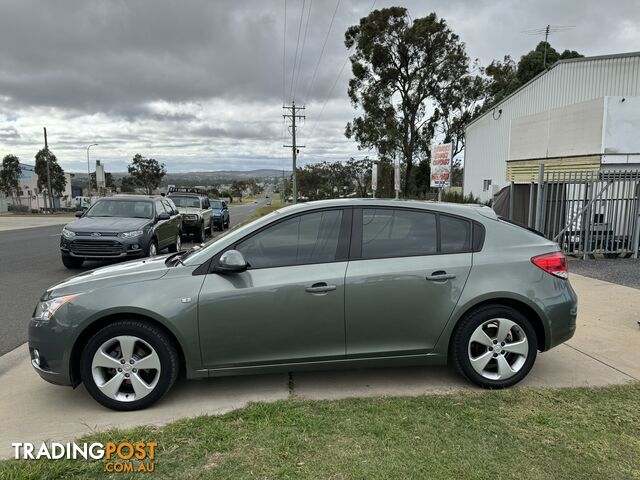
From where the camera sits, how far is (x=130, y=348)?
3576mm

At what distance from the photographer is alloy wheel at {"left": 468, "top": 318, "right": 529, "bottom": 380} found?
12.9 feet

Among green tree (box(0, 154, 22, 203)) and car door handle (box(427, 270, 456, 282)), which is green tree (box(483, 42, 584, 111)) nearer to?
car door handle (box(427, 270, 456, 282))

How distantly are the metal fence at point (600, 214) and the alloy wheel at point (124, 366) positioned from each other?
985 centimetres

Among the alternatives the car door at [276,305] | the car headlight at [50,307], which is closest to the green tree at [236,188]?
the car headlight at [50,307]

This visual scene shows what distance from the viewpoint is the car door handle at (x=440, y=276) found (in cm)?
382

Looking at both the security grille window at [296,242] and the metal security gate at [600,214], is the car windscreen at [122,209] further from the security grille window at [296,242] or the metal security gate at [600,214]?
the metal security gate at [600,214]

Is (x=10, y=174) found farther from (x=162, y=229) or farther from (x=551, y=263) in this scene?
(x=551, y=263)

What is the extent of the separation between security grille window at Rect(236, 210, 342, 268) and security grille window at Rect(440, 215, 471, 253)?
0.89 meters

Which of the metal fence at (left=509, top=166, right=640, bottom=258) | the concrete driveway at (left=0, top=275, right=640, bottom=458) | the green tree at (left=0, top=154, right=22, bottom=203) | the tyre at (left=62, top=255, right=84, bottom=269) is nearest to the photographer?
the concrete driveway at (left=0, top=275, right=640, bottom=458)

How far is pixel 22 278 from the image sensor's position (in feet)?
30.1

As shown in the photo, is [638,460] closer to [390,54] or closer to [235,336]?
Result: [235,336]

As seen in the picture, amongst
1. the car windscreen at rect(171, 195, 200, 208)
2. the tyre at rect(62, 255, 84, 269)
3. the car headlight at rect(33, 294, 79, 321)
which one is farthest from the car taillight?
the car windscreen at rect(171, 195, 200, 208)

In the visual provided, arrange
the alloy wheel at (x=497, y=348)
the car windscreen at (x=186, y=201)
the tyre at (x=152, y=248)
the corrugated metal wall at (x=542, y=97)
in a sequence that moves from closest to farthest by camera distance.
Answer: the alloy wheel at (x=497, y=348) < the tyre at (x=152, y=248) < the corrugated metal wall at (x=542, y=97) < the car windscreen at (x=186, y=201)

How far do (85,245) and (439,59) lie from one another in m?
34.7
